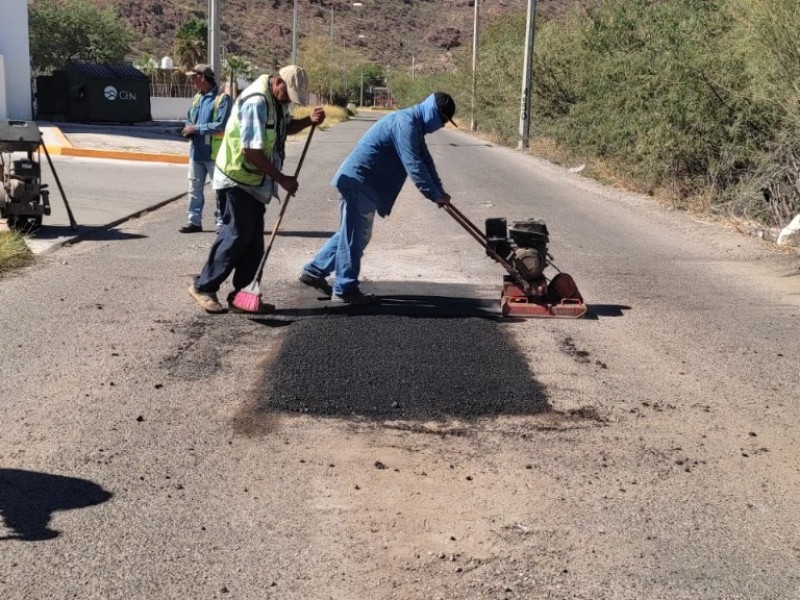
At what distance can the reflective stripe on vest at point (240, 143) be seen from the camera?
7438 millimetres

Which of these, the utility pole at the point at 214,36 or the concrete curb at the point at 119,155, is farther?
the concrete curb at the point at 119,155

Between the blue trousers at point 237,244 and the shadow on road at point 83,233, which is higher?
the blue trousers at point 237,244

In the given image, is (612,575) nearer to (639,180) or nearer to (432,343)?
(432,343)

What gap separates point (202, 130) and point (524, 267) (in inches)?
206

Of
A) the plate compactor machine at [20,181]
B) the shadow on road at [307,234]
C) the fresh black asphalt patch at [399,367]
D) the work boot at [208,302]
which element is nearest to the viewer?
the fresh black asphalt patch at [399,367]

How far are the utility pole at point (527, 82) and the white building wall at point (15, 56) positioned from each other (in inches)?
607

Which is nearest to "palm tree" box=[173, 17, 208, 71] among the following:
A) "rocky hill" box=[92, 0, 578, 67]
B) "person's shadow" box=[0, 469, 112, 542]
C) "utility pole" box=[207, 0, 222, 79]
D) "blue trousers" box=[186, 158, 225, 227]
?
"rocky hill" box=[92, 0, 578, 67]

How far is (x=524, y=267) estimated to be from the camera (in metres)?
7.88

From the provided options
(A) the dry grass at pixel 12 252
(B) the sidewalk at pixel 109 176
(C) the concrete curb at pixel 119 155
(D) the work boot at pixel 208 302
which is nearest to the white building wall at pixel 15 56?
(B) the sidewalk at pixel 109 176

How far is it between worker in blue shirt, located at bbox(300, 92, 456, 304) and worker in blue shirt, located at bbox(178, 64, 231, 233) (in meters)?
4.18

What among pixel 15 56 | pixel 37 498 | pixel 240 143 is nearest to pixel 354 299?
pixel 240 143

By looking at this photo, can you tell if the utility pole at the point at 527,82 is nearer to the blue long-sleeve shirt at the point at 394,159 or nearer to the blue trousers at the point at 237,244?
the blue long-sleeve shirt at the point at 394,159

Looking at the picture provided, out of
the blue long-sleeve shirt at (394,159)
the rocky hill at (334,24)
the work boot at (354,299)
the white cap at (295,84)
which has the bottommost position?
the work boot at (354,299)

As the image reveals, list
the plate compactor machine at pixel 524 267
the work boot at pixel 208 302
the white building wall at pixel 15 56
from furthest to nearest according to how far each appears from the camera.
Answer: the white building wall at pixel 15 56 < the plate compactor machine at pixel 524 267 < the work boot at pixel 208 302
